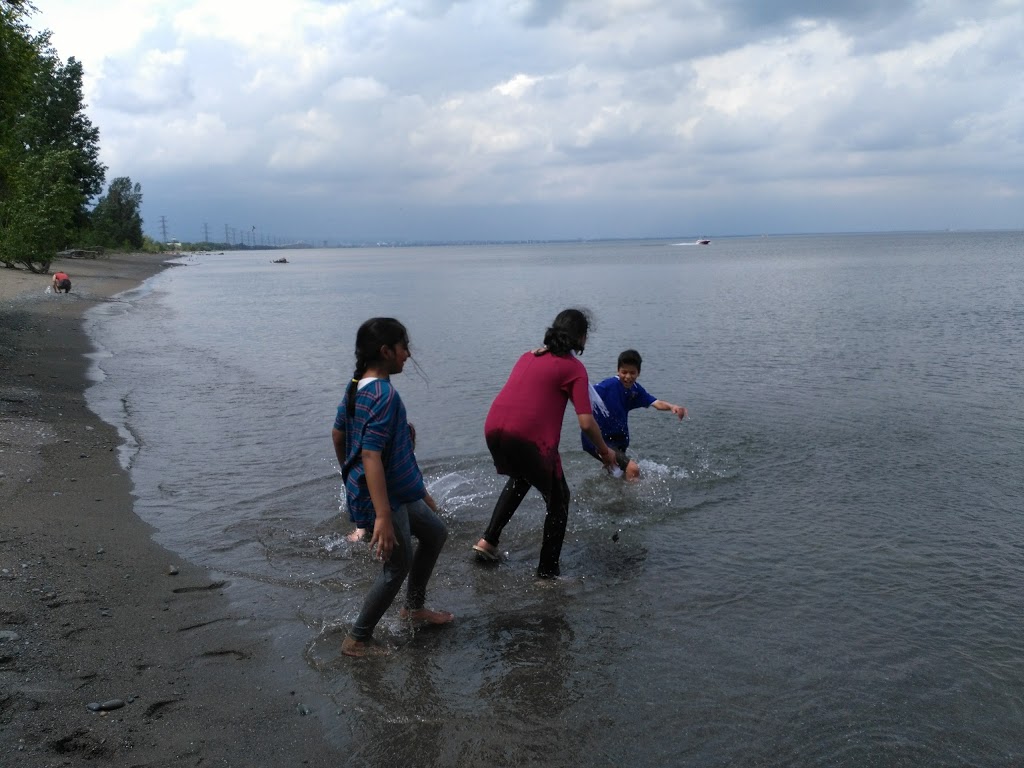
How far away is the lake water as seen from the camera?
14.2 ft

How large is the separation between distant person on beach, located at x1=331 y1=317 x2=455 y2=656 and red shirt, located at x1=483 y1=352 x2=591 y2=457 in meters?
0.94

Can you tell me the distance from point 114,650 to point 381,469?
1985 mm

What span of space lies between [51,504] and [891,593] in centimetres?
689

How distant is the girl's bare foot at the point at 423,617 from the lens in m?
5.37

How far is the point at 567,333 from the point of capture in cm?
573

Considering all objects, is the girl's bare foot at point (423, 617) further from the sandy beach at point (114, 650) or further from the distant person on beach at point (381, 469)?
the sandy beach at point (114, 650)

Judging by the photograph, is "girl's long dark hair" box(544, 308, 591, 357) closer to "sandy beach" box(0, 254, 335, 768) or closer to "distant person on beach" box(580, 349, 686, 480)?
"distant person on beach" box(580, 349, 686, 480)

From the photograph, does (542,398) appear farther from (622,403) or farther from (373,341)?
(622,403)

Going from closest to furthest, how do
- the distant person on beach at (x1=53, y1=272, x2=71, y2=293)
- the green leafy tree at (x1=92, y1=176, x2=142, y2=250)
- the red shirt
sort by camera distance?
the red shirt → the distant person on beach at (x1=53, y1=272, x2=71, y2=293) → the green leafy tree at (x1=92, y1=176, x2=142, y2=250)

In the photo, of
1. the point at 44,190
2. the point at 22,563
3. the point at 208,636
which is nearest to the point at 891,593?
the point at 208,636

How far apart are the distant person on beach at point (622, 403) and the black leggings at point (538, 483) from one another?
1780mm

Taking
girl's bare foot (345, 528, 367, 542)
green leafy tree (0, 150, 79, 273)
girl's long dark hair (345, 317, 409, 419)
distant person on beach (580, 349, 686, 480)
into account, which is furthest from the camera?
green leafy tree (0, 150, 79, 273)

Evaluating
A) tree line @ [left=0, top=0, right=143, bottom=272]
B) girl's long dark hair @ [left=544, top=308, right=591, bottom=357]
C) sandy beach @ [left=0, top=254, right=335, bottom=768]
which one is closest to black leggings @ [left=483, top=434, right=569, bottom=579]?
girl's long dark hair @ [left=544, top=308, right=591, bottom=357]

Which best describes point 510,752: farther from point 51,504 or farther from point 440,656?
point 51,504
